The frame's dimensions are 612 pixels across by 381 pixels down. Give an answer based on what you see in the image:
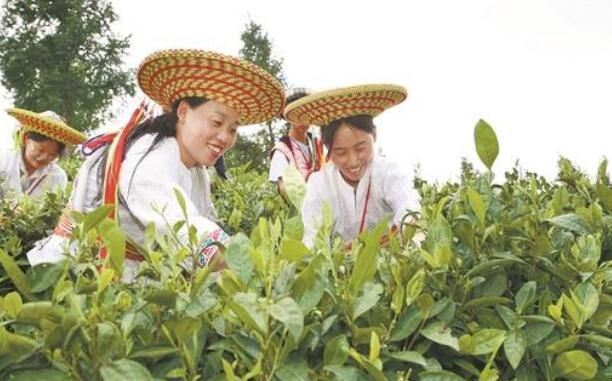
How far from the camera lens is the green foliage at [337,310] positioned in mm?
1187

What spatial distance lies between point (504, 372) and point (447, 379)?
259 millimetres

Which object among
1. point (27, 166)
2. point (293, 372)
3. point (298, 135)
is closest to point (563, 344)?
point (293, 372)

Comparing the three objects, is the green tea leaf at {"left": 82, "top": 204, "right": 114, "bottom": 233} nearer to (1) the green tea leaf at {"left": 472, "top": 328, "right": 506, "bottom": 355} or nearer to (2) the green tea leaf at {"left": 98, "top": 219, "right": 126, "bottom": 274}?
(2) the green tea leaf at {"left": 98, "top": 219, "right": 126, "bottom": 274}

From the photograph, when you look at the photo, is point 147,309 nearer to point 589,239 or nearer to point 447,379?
point 447,379

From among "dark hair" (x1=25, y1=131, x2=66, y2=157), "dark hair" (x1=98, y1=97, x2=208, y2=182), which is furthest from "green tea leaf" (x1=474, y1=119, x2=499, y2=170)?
"dark hair" (x1=25, y1=131, x2=66, y2=157)

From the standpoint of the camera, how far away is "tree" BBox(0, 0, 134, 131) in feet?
92.6

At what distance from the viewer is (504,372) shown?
1500mm

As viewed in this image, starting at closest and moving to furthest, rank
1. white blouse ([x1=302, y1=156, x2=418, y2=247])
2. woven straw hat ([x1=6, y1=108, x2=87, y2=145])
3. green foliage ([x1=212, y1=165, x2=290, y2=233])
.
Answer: white blouse ([x1=302, y1=156, x2=418, y2=247])
green foliage ([x1=212, y1=165, x2=290, y2=233])
woven straw hat ([x1=6, y1=108, x2=87, y2=145])

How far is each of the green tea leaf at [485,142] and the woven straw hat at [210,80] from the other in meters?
1.60

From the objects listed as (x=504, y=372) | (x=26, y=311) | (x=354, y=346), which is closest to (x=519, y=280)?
(x=504, y=372)

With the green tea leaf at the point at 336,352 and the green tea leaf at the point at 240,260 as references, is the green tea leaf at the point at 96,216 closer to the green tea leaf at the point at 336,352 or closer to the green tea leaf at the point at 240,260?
the green tea leaf at the point at 240,260

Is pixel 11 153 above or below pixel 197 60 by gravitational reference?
below

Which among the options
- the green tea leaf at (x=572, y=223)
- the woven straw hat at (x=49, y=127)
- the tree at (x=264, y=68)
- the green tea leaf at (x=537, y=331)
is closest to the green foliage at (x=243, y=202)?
the woven straw hat at (x=49, y=127)

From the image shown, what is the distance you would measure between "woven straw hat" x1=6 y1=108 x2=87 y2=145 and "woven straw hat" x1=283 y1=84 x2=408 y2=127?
86.2 inches
